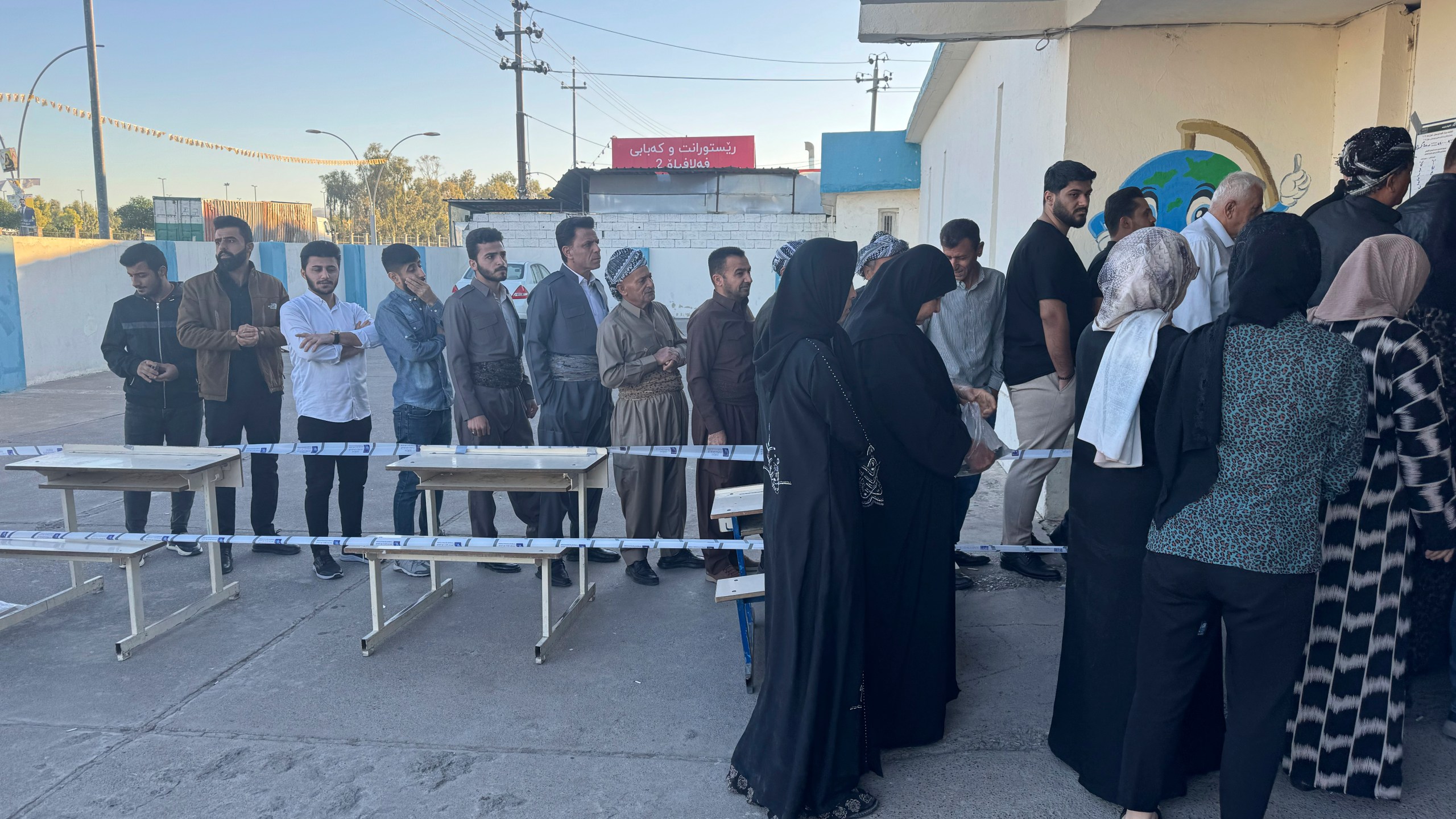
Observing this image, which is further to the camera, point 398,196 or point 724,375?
point 398,196

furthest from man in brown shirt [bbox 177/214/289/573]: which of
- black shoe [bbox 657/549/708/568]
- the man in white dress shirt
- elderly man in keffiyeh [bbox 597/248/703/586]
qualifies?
black shoe [bbox 657/549/708/568]

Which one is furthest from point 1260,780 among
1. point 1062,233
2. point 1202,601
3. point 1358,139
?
point 1062,233

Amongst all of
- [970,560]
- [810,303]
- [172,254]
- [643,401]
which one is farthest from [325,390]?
[172,254]

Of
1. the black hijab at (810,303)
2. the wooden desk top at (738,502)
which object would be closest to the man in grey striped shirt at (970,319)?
the wooden desk top at (738,502)

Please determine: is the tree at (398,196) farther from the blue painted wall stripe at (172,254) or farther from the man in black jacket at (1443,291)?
the man in black jacket at (1443,291)

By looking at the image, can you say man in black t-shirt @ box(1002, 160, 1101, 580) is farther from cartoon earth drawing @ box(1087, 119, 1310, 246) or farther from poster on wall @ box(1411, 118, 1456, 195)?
poster on wall @ box(1411, 118, 1456, 195)

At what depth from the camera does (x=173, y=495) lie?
529 cm

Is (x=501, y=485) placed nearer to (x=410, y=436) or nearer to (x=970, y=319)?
(x=410, y=436)

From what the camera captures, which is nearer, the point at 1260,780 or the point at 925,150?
the point at 1260,780

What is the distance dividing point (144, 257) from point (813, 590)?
4813 millimetres

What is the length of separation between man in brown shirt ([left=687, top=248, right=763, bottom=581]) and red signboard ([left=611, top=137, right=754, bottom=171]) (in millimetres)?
29320

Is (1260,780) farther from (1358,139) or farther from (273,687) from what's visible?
(273,687)

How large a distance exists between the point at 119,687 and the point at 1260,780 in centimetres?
416

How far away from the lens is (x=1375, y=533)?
9.30 ft
